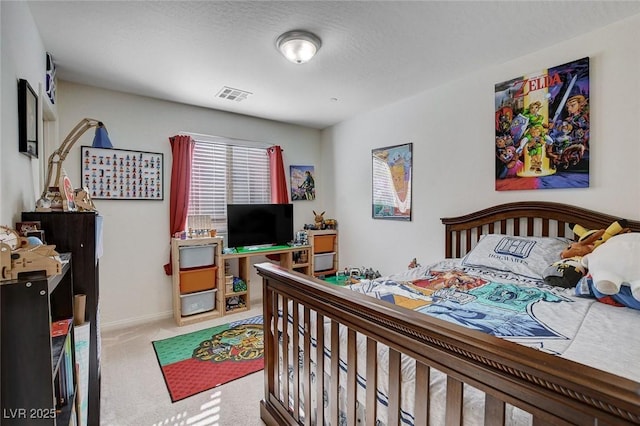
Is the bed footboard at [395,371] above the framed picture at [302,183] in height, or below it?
below

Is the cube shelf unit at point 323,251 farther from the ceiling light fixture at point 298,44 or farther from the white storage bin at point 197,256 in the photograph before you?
the ceiling light fixture at point 298,44

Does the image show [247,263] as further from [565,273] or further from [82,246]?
[565,273]

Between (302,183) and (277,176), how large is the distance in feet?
1.56

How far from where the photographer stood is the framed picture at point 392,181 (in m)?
3.43

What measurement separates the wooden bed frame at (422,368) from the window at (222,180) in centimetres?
237

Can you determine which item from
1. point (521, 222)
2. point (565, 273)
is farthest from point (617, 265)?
point (521, 222)

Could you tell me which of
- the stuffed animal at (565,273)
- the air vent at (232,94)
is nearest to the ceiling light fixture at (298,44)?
the air vent at (232,94)

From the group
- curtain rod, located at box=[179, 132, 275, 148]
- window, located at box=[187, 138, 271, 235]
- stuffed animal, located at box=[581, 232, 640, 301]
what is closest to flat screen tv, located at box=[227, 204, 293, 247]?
window, located at box=[187, 138, 271, 235]

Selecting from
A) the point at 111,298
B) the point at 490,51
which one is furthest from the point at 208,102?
the point at 490,51

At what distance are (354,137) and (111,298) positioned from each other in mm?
3489

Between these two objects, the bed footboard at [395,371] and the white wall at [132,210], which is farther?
the white wall at [132,210]

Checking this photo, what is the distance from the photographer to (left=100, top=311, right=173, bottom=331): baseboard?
3051mm

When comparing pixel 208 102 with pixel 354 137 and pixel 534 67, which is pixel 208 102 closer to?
pixel 354 137

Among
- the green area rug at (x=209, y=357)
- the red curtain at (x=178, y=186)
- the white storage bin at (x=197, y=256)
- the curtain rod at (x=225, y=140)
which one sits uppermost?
the curtain rod at (x=225, y=140)
